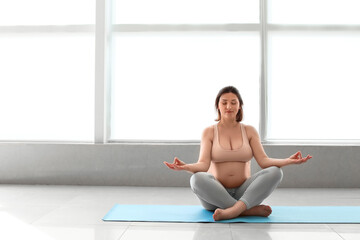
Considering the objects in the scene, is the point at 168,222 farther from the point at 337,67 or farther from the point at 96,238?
the point at 337,67

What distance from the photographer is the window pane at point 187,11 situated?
4.18 metres

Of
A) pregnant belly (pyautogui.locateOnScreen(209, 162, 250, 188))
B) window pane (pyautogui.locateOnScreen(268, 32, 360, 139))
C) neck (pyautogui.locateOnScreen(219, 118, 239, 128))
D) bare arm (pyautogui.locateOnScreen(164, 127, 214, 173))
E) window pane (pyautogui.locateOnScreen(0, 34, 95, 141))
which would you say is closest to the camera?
bare arm (pyautogui.locateOnScreen(164, 127, 214, 173))

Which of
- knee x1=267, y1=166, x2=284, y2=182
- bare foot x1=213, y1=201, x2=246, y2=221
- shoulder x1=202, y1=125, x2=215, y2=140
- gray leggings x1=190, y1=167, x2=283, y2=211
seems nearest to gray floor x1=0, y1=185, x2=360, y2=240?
bare foot x1=213, y1=201, x2=246, y2=221

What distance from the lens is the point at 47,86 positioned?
14.1ft

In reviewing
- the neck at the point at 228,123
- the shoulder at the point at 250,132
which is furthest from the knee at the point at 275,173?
the neck at the point at 228,123

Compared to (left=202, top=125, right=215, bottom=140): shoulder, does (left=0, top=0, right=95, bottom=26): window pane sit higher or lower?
higher

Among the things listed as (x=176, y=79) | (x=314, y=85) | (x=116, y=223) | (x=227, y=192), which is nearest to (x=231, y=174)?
(x=227, y=192)

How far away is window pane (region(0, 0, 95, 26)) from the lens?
4281 millimetres

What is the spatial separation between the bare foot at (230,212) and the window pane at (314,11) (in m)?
2.42

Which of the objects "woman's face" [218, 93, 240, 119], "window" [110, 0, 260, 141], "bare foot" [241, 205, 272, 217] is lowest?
"bare foot" [241, 205, 272, 217]

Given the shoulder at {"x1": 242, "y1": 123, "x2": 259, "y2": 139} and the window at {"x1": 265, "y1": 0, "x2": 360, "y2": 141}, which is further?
the window at {"x1": 265, "y1": 0, "x2": 360, "y2": 141}

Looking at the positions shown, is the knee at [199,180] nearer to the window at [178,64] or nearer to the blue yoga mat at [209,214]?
the blue yoga mat at [209,214]

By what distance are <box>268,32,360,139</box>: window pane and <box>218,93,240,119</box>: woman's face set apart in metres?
1.56

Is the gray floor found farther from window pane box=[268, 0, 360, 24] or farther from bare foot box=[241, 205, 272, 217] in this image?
window pane box=[268, 0, 360, 24]
